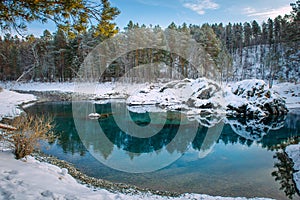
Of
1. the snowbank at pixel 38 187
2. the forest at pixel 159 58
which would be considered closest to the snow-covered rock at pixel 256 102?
the forest at pixel 159 58

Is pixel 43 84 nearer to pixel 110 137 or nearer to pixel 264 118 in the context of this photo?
pixel 110 137

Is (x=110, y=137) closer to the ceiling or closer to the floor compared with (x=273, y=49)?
closer to the floor

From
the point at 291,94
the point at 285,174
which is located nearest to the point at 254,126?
the point at 285,174

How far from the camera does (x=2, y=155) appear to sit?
6.57 m

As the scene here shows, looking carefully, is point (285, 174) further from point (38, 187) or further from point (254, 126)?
point (254, 126)

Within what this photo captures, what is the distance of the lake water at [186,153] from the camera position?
806cm

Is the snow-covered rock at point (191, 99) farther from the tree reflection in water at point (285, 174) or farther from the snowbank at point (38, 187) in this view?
the snowbank at point (38, 187)

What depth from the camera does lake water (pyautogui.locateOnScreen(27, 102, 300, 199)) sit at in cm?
806

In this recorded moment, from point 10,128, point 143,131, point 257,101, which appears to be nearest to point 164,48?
point 257,101

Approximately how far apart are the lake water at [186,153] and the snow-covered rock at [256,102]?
104 inches

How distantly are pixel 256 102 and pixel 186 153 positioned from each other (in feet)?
46.1

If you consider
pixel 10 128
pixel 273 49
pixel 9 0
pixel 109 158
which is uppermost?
pixel 273 49

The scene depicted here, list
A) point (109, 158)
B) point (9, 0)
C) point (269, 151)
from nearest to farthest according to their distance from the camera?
point (9, 0)
point (109, 158)
point (269, 151)

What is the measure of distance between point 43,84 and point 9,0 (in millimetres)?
46953
